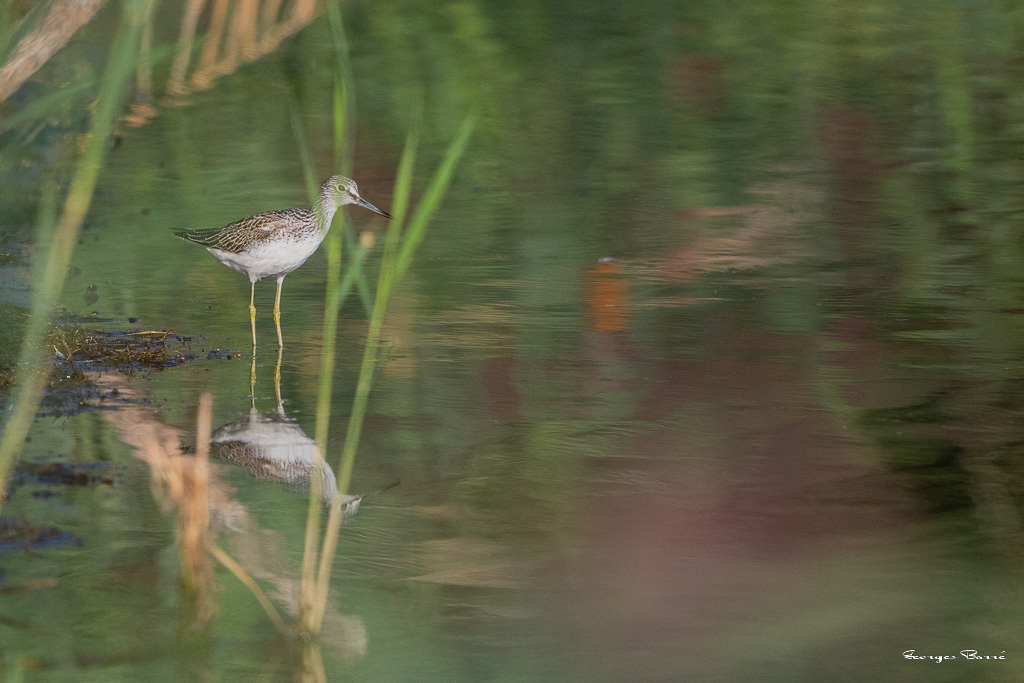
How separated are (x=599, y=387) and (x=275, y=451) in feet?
4.72

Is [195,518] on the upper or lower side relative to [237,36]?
lower

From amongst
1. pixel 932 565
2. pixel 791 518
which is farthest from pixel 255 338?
pixel 932 565

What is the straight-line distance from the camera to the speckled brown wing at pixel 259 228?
6332 millimetres

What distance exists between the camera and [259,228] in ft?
20.9

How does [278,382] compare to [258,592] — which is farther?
[278,382]

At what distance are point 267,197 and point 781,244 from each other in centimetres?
328

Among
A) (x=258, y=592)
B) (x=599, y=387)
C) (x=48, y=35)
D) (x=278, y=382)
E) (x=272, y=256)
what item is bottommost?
(x=599, y=387)

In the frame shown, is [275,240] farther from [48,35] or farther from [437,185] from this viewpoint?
[437,185]

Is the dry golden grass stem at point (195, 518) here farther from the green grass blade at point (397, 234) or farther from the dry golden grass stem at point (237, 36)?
the dry golden grass stem at point (237, 36)

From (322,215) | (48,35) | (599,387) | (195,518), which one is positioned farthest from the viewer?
(48,35)

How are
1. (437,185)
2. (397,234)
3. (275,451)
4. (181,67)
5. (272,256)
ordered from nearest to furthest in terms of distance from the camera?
(437,185) < (397,234) < (275,451) < (272,256) < (181,67)

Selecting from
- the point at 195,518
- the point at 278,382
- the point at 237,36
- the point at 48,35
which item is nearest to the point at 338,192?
the point at 278,382

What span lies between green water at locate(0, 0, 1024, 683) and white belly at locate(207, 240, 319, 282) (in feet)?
1.13

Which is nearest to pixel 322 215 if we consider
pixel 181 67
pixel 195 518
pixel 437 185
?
pixel 195 518
